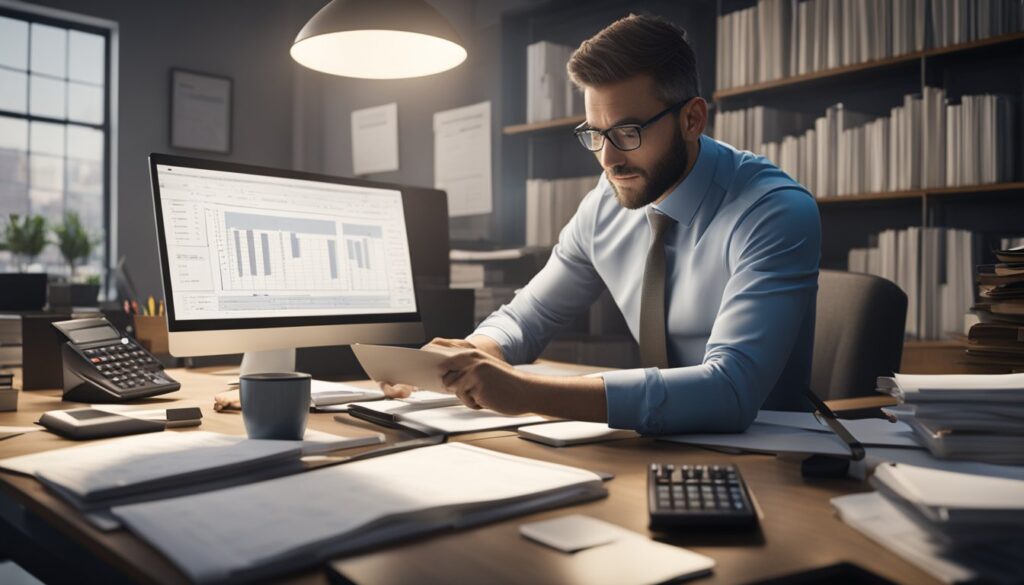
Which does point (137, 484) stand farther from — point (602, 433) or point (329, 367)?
point (329, 367)

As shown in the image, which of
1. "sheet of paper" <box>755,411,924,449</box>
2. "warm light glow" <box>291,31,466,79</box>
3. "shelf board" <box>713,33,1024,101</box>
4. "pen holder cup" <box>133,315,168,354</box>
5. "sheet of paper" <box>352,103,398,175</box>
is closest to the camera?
"sheet of paper" <box>755,411,924,449</box>

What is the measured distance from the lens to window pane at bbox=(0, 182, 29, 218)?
181 inches

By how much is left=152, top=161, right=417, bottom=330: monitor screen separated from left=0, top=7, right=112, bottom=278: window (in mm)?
3873

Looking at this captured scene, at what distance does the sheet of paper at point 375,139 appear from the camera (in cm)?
441

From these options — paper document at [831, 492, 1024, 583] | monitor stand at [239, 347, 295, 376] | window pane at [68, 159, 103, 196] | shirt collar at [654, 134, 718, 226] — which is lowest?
paper document at [831, 492, 1024, 583]

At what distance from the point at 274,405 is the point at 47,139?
468 centimetres

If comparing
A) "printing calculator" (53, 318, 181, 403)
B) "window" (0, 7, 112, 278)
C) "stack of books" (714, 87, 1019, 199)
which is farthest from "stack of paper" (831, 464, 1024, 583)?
"window" (0, 7, 112, 278)

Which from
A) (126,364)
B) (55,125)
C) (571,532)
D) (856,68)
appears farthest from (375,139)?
(571,532)

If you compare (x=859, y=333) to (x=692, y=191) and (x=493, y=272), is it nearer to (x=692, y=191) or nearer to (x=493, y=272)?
(x=692, y=191)

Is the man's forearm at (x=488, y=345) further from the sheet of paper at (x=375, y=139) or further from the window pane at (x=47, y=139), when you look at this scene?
the window pane at (x=47, y=139)

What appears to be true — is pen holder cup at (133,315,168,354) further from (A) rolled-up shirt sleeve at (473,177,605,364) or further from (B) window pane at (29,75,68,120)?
(B) window pane at (29,75,68,120)

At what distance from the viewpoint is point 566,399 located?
3.46 ft

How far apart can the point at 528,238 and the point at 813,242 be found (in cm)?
225

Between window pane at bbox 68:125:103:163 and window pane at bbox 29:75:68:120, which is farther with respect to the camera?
window pane at bbox 68:125:103:163
